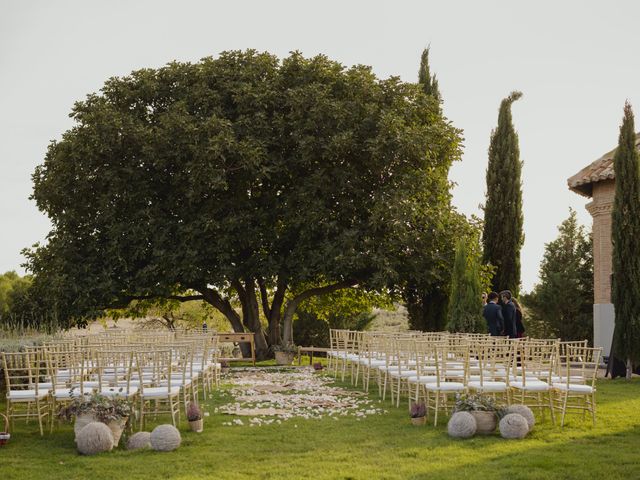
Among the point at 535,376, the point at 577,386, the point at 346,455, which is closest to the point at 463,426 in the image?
the point at 346,455

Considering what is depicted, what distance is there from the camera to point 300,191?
24.3 meters

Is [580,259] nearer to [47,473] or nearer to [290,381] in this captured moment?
[290,381]

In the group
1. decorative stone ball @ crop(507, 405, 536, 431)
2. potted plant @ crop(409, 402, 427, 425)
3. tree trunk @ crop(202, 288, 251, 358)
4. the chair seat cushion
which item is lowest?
potted plant @ crop(409, 402, 427, 425)

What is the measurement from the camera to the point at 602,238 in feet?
76.2

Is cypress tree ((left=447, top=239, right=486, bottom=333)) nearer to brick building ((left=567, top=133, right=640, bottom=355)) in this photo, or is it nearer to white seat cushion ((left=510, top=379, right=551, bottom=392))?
brick building ((left=567, top=133, right=640, bottom=355))

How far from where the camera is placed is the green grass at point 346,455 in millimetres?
7832

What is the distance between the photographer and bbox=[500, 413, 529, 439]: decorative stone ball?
959 cm

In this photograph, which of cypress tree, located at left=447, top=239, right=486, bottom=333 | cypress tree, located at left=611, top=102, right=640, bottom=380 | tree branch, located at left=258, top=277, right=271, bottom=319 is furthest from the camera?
tree branch, located at left=258, top=277, right=271, bottom=319

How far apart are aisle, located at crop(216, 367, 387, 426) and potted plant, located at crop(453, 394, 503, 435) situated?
1.97 meters

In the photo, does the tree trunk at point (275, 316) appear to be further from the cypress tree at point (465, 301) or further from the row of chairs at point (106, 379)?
the row of chairs at point (106, 379)

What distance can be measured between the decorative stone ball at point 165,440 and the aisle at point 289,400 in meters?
2.00

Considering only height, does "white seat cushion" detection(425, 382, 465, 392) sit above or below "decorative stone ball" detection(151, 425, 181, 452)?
above

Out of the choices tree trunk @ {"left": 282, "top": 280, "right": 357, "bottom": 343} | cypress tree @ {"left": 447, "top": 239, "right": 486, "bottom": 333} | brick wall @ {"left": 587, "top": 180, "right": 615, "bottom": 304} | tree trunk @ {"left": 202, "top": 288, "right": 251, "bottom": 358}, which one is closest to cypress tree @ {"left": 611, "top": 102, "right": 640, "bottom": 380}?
cypress tree @ {"left": 447, "top": 239, "right": 486, "bottom": 333}

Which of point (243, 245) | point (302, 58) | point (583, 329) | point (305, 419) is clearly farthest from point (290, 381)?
point (583, 329)
